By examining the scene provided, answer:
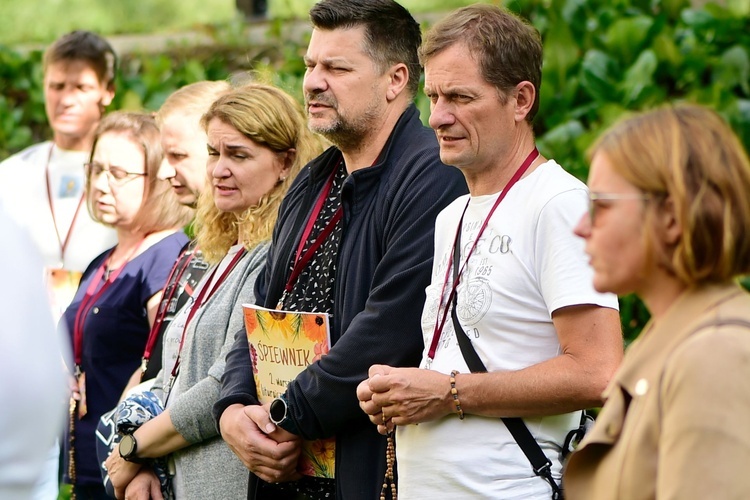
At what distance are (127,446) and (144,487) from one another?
0.15 m

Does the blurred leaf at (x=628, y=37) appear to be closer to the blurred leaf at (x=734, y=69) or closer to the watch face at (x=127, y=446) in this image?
the blurred leaf at (x=734, y=69)

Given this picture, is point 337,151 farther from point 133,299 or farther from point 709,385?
point 709,385

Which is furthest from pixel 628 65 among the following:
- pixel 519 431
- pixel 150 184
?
pixel 519 431

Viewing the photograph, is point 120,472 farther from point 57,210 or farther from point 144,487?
point 57,210

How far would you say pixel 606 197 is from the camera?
1.83 meters

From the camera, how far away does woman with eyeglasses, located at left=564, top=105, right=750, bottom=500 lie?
5.34ft

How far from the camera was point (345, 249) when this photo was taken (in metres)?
3.25

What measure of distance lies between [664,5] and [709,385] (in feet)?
14.3

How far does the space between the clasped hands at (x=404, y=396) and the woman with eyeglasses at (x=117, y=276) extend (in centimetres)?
187

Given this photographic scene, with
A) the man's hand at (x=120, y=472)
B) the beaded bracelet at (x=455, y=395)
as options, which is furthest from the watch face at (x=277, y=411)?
the man's hand at (x=120, y=472)

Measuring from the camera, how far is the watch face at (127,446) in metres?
3.67

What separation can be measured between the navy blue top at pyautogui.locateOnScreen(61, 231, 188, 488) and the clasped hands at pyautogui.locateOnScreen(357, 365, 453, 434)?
191 cm

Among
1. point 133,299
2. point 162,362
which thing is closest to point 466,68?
point 162,362

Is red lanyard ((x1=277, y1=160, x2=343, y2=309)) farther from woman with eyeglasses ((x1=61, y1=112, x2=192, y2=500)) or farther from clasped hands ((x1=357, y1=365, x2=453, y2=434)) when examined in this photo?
woman with eyeglasses ((x1=61, y1=112, x2=192, y2=500))
